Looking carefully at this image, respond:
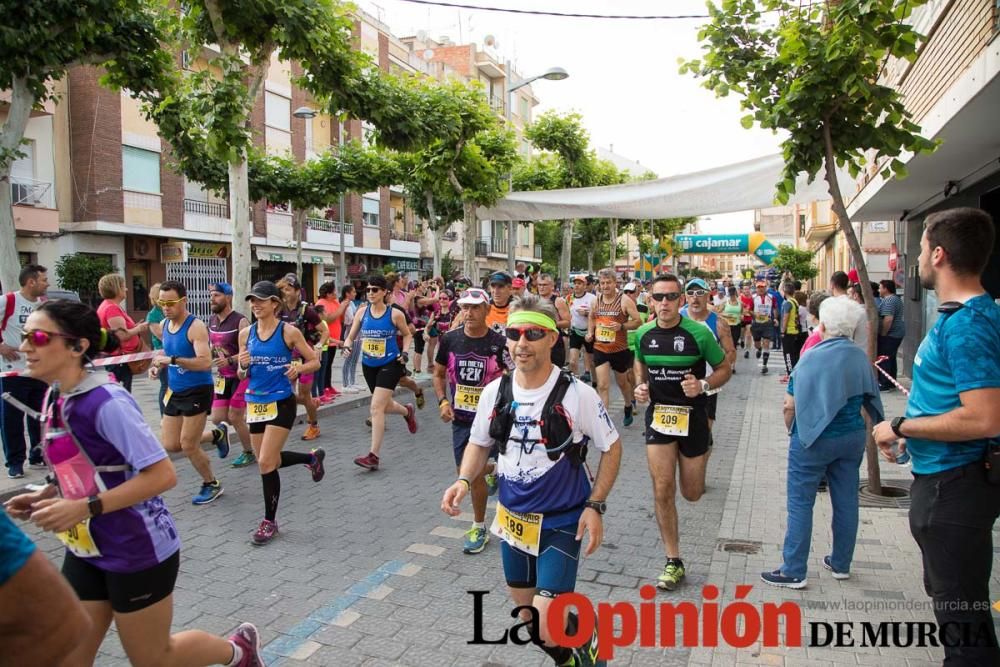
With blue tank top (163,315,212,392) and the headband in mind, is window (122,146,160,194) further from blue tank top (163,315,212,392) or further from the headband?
the headband

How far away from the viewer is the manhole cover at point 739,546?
4.84 metres

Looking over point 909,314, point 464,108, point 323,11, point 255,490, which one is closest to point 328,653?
point 255,490

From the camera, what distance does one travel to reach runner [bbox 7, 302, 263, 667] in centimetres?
260

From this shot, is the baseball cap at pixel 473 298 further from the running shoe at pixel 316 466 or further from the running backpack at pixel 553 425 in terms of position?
the running backpack at pixel 553 425

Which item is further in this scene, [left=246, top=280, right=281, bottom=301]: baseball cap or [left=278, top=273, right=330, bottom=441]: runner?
[left=278, top=273, right=330, bottom=441]: runner

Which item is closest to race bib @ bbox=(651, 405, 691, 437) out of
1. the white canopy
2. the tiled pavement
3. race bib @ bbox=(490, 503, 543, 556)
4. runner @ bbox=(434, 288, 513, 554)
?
the tiled pavement

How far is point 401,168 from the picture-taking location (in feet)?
60.3

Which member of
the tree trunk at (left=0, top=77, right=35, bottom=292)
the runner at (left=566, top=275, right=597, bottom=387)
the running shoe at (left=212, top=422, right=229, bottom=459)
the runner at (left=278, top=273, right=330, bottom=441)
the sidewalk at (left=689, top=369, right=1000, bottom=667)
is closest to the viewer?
the sidewalk at (left=689, top=369, right=1000, bottom=667)

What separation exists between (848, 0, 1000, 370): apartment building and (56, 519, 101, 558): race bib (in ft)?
18.2

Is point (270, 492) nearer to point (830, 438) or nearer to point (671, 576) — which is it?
point (671, 576)

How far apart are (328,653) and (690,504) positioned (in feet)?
11.9

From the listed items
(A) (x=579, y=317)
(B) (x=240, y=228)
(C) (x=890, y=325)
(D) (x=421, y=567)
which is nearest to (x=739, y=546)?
(D) (x=421, y=567)

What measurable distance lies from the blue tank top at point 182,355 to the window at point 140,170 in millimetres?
19404

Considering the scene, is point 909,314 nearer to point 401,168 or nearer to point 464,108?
point 464,108
